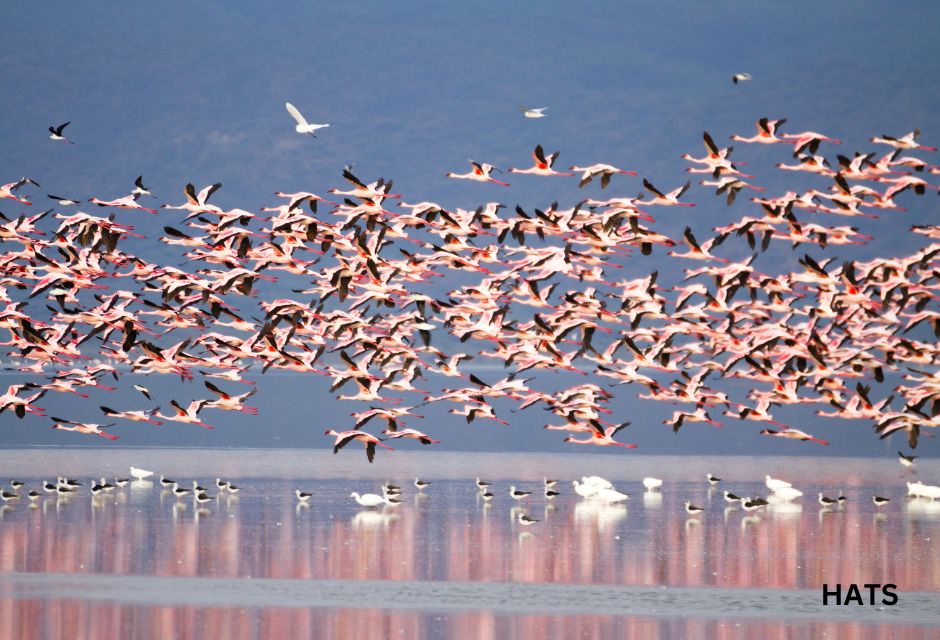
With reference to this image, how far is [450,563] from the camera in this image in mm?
22234

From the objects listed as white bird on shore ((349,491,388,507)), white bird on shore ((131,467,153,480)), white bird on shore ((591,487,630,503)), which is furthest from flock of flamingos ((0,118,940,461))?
white bird on shore ((591,487,630,503))

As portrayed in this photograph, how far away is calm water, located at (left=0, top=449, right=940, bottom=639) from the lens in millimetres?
17922

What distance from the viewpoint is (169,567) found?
21453 millimetres

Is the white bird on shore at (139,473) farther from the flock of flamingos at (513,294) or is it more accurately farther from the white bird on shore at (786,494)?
the white bird on shore at (786,494)

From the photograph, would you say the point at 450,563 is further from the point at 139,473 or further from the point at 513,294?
the point at 513,294

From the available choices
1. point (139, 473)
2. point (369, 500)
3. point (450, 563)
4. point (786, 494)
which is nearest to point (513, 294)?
point (786, 494)

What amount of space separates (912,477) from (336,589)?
2009 centimetres

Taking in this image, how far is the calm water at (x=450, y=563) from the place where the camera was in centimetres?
1792

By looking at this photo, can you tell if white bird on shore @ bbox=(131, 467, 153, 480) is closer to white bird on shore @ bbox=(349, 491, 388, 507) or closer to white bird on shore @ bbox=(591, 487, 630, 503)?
white bird on shore @ bbox=(349, 491, 388, 507)

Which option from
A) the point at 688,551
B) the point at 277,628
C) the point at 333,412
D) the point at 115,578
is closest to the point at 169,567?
the point at 115,578

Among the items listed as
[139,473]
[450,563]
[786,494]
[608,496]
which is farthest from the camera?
[139,473]

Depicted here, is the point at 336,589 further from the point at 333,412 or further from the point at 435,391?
the point at 435,391

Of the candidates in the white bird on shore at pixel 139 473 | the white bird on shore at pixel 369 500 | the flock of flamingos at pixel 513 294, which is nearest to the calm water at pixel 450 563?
the white bird on shore at pixel 369 500

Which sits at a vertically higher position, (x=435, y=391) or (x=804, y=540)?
(x=435, y=391)
